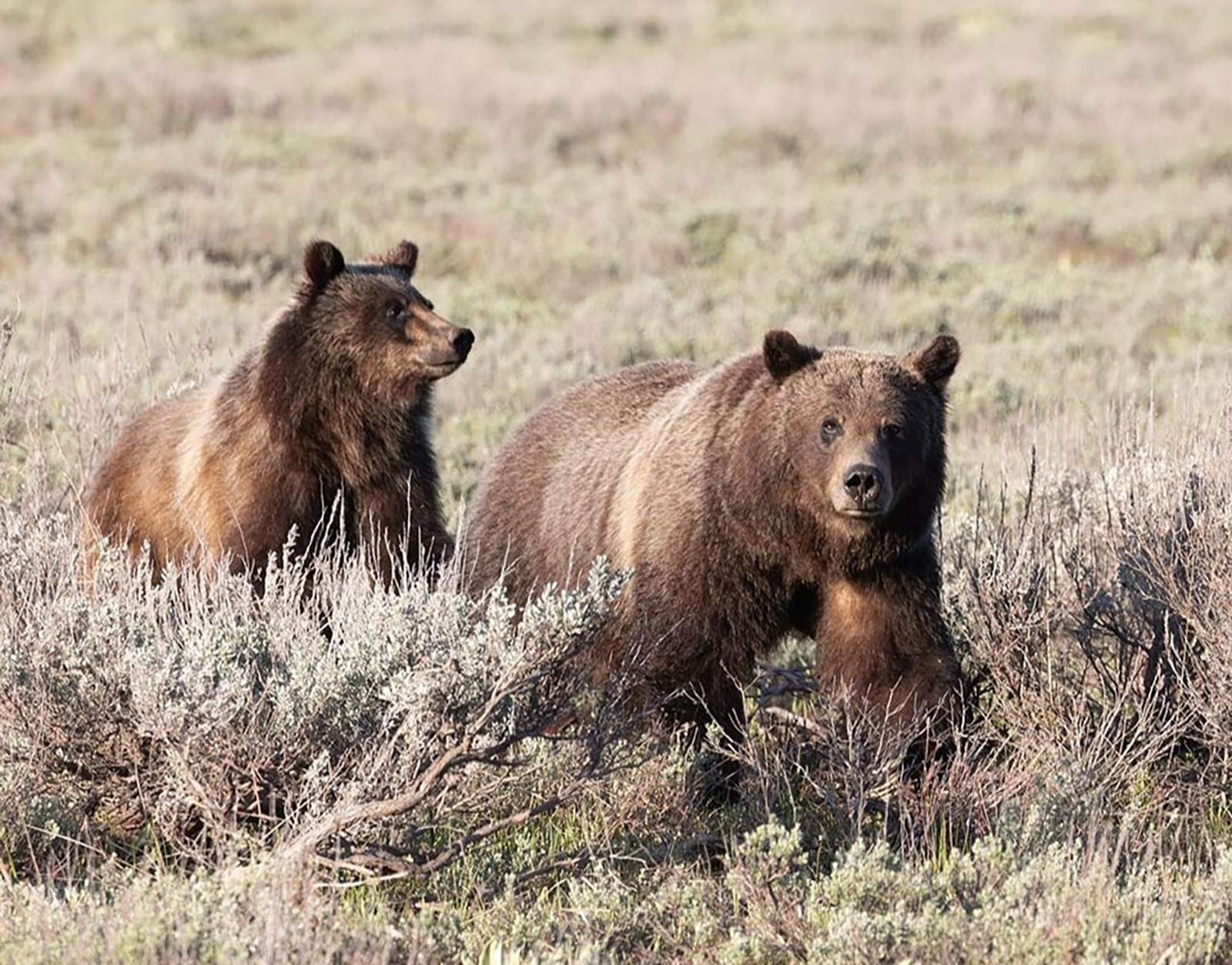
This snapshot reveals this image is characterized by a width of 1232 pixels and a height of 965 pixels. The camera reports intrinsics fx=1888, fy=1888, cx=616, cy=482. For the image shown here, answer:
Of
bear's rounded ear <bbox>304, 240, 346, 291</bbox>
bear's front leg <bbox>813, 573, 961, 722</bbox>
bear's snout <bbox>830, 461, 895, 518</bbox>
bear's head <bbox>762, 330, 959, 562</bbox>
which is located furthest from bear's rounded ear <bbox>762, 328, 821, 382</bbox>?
bear's rounded ear <bbox>304, 240, 346, 291</bbox>

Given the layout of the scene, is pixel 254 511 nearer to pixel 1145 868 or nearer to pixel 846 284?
pixel 1145 868

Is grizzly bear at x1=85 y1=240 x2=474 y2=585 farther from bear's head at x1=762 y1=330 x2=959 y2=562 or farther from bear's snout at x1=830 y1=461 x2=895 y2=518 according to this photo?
bear's snout at x1=830 y1=461 x2=895 y2=518

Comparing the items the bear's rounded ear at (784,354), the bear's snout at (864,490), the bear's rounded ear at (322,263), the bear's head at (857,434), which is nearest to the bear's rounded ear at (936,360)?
the bear's head at (857,434)

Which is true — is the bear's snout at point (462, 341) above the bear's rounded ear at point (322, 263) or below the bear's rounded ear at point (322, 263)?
below

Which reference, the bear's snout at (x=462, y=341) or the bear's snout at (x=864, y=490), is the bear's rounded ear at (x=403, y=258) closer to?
the bear's snout at (x=462, y=341)

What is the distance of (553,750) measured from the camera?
540cm

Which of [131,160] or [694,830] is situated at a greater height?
[131,160]

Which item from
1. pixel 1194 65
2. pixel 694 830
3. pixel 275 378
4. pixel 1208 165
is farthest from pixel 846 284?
pixel 1194 65

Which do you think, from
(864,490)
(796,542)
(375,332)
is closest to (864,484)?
(864,490)

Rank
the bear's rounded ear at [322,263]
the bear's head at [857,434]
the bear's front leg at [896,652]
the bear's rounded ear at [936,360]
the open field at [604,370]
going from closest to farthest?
the open field at [604,370] → the bear's head at [857,434] → the bear's front leg at [896,652] → the bear's rounded ear at [936,360] → the bear's rounded ear at [322,263]

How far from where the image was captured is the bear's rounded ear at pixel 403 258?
7.39 meters

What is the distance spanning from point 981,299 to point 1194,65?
1365 cm

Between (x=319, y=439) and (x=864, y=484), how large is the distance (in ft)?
7.28

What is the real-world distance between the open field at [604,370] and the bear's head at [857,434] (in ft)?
2.08
